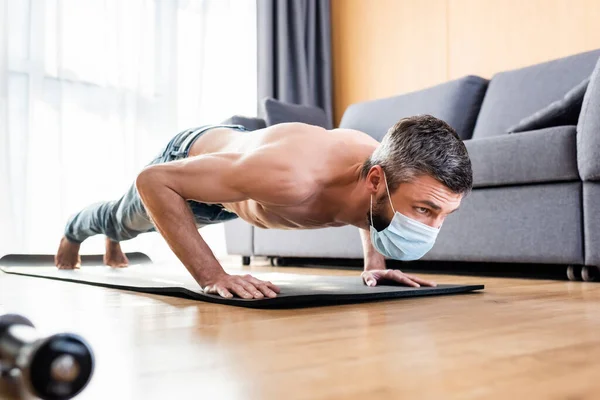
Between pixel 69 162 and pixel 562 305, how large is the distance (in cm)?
307

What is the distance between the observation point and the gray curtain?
4.62m

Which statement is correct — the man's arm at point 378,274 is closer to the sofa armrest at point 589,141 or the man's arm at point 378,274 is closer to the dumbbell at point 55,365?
the sofa armrest at point 589,141

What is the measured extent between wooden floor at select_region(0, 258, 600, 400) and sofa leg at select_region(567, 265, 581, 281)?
653 millimetres

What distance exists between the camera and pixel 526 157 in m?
2.21

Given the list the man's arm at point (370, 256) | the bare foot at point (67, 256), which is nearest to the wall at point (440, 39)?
Result: the man's arm at point (370, 256)

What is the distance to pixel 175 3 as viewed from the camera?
4.18 m

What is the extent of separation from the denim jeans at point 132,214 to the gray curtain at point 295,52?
2328 mm

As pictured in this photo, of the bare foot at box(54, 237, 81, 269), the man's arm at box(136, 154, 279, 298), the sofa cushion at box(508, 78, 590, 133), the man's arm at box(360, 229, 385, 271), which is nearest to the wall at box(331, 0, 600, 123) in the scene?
the sofa cushion at box(508, 78, 590, 133)

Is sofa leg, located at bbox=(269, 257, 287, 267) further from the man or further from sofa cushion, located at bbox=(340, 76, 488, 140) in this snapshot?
the man

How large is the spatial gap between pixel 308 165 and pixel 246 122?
82.2 inches

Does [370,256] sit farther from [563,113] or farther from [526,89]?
[526,89]

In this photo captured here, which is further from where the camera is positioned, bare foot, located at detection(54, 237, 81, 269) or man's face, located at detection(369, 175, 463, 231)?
bare foot, located at detection(54, 237, 81, 269)

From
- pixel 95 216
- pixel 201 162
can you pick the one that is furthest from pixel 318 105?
pixel 201 162

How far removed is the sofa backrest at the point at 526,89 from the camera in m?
2.98
